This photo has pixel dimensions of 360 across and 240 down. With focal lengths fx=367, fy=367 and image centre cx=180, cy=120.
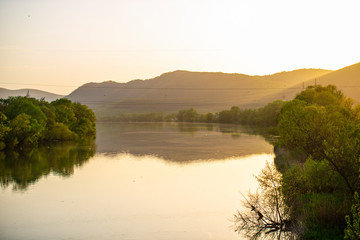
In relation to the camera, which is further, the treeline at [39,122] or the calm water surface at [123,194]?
the treeline at [39,122]

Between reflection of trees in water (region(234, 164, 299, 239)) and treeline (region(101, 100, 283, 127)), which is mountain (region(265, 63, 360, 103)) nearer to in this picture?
treeline (region(101, 100, 283, 127))

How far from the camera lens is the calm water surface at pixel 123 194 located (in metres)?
20.0

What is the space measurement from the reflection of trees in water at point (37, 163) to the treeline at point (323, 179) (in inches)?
823

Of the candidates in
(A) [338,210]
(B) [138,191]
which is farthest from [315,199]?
(B) [138,191]

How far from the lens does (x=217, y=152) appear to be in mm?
51031

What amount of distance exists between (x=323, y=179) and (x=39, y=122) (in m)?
46.2

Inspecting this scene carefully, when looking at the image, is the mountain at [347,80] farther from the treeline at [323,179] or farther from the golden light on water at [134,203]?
the treeline at [323,179]

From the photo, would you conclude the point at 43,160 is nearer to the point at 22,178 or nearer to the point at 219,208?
the point at 22,178

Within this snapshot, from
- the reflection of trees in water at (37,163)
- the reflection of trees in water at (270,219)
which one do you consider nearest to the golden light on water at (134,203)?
the reflection of trees in water at (270,219)

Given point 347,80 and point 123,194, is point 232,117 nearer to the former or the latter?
point 347,80

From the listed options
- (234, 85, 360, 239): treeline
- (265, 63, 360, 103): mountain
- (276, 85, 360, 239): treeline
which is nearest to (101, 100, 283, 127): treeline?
(265, 63, 360, 103): mountain

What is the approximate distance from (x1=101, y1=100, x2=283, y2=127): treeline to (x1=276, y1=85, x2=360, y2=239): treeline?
183ft

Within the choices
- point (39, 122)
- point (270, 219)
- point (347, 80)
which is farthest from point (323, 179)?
point (347, 80)

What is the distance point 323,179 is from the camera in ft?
63.2
